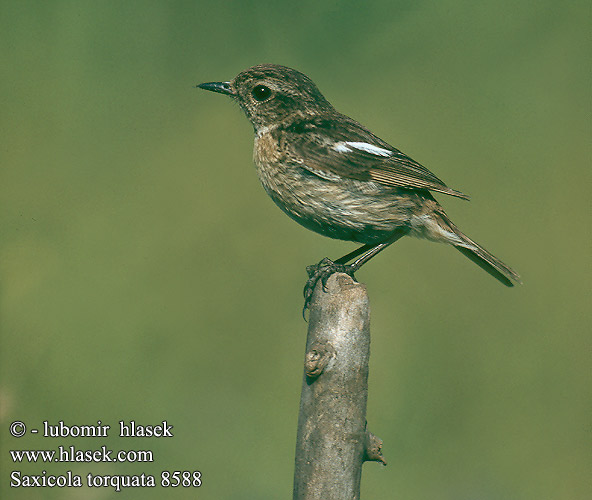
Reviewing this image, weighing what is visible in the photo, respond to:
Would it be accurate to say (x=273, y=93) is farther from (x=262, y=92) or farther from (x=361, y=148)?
(x=361, y=148)

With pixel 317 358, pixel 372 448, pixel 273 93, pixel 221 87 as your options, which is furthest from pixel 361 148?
pixel 372 448

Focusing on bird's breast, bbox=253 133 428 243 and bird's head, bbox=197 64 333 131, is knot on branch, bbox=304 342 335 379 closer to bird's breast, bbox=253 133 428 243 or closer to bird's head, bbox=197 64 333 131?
bird's breast, bbox=253 133 428 243

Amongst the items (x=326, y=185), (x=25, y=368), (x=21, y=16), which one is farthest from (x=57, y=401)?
(x=21, y=16)

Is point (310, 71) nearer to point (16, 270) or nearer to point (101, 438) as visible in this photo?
point (16, 270)

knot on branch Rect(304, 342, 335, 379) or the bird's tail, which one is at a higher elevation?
the bird's tail

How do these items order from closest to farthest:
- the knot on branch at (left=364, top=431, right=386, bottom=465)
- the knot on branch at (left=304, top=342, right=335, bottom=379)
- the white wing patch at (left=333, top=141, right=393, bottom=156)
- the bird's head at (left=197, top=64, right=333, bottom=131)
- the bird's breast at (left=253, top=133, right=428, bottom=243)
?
1. the knot on branch at (left=304, top=342, right=335, bottom=379)
2. the knot on branch at (left=364, top=431, right=386, bottom=465)
3. the bird's breast at (left=253, top=133, right=428, bottom=243)
4. the white wing patch at (left=333, top=141, right=393, bottom=156)
5. the bird's head at (left=197, top=64, right=333, bottom=131)

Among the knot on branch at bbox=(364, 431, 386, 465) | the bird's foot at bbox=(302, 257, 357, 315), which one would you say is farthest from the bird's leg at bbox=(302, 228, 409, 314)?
the knot on branch at bbox=(364, 431, 386, 465)

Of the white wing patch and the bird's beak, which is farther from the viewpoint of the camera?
the bird's beak

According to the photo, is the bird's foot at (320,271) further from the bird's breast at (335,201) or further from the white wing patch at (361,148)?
the white wing patch at (361,148)
